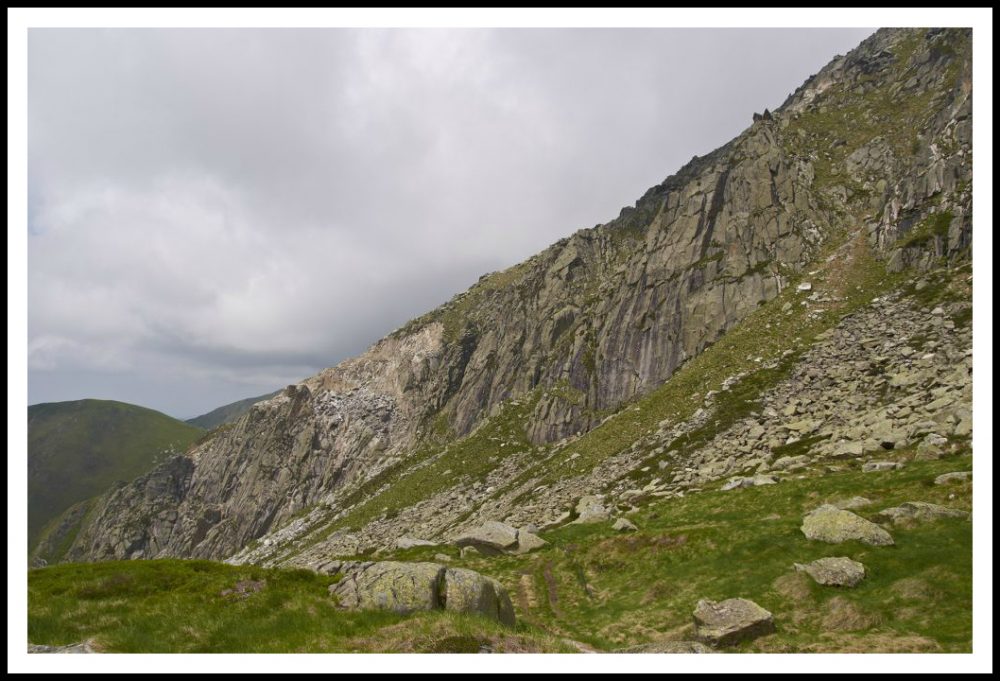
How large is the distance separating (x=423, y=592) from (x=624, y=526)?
22.6 m

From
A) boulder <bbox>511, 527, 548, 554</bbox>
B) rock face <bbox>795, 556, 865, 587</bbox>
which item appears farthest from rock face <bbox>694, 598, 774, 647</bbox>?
boulder <bbox>511, 527, 548, 554</bbox>

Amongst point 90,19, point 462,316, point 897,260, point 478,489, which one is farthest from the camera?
point 462,316

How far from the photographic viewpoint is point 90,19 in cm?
1430

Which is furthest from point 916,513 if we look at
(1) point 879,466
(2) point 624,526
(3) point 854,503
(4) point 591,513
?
(4) point 591,513

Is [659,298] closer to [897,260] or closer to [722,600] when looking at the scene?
[897,260]

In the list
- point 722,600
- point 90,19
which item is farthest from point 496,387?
point 90,19

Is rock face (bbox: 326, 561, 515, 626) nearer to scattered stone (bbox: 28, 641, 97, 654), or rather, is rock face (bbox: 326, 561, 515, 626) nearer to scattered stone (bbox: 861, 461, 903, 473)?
scattered stone (bbox: 28, 641, 97, 654)

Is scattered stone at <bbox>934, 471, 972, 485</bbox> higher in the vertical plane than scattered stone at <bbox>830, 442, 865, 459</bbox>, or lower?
lower

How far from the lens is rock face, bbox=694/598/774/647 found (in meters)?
18.5

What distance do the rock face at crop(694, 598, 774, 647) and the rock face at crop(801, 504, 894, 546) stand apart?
8289mm

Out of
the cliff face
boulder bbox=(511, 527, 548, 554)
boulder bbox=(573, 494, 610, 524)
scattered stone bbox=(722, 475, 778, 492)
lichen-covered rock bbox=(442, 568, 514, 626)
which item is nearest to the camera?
lichen-covered rock bbox=(442, 568, 514, 626)

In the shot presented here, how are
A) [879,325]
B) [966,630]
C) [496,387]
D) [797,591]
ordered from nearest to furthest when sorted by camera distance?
[966,630] → [797,591] → [879,325] → [496,387]

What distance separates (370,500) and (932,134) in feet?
431

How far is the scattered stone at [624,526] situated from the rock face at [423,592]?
17976 millimetres
